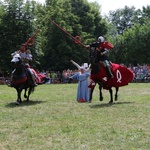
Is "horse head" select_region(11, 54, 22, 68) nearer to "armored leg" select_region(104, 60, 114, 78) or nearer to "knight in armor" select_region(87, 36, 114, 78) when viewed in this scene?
"knight in armor" select_region(87, 36, 114, 78)

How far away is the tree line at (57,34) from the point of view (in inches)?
1433

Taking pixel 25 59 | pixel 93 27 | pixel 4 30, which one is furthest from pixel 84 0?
pixel 25 59

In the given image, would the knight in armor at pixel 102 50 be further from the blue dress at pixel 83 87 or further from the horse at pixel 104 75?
the blue dress at pixel 83 87

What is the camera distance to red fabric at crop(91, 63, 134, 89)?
1295 centimetres

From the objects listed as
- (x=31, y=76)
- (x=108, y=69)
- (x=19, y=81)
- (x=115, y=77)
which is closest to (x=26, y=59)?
(x=31, y=76)

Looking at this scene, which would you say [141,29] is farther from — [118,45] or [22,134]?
[22,134]

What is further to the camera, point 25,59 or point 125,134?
point 25,59

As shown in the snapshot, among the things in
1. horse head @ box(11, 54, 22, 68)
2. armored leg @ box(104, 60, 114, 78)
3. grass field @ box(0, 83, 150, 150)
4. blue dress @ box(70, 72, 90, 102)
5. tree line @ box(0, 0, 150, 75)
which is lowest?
grass field @ box(0, 83, 150, 150)

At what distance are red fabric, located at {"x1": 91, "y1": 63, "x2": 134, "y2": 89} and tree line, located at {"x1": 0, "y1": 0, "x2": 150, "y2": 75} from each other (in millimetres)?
15562

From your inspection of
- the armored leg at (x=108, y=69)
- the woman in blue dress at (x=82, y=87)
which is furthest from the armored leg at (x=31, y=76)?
the armored leg at (x=108, y=69)

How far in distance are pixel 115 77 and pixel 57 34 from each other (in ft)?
90.7

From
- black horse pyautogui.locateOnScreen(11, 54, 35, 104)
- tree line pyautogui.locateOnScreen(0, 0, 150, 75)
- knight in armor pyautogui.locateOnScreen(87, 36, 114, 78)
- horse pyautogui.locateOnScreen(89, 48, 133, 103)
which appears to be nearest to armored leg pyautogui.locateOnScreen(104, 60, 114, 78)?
knight in armor pyautogui.locateOnScreen(87, 36, 114, 78)

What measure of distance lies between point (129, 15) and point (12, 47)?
63.6 meters

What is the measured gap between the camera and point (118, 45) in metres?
48.6
